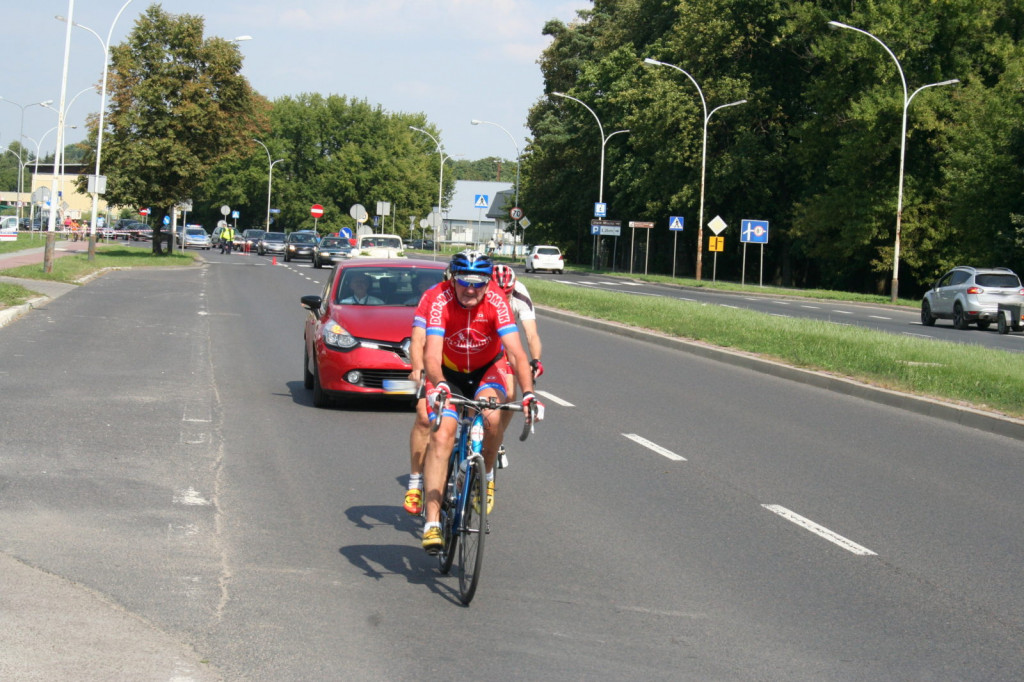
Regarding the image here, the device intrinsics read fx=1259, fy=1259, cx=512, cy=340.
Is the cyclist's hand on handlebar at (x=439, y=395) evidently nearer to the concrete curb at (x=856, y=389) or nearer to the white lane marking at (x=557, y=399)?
the white lane marking at (x=557, y=399)

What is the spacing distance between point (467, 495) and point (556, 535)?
62.2 inches

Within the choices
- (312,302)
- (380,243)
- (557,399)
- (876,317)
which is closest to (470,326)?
(312,302)

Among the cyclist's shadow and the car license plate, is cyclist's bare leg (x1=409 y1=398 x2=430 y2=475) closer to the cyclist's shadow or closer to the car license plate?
the cyclist's shadow

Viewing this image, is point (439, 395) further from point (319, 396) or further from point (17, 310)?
point (17, 310)

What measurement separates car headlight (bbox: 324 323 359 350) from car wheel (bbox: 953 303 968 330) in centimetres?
2399

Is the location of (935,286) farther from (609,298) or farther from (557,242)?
(557,242)

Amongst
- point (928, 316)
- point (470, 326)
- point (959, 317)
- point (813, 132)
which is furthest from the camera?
point (813, 132)

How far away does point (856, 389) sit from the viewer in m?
15.5

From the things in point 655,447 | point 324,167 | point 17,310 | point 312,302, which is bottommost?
point 655,447

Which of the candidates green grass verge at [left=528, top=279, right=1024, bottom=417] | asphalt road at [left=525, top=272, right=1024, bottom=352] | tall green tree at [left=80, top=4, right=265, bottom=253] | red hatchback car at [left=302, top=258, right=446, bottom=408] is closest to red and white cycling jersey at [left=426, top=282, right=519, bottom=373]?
red hatchback car at [left=302, top=258, right=446, bottom=408]

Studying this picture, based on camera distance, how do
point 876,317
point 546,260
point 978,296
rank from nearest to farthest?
point 978,296, point 876,317, point 546,260

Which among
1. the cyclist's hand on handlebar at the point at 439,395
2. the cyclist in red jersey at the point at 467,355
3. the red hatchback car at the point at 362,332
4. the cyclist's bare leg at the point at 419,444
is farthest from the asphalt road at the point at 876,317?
the cyclist's hand on handlebar at the point at 439,395

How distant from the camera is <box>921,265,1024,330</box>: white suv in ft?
106

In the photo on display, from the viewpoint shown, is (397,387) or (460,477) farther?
(397,387)
